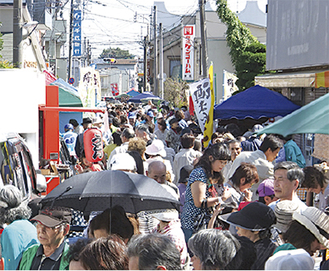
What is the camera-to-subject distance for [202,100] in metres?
11.2

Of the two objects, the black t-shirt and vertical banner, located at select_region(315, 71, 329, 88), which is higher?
vertical banner, located at select_region(315, 71, 329, 88)

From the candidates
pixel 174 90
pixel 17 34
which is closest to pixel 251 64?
pixel 174 90

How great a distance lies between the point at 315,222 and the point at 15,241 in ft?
8.32

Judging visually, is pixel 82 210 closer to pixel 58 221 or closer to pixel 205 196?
pixel 58 221

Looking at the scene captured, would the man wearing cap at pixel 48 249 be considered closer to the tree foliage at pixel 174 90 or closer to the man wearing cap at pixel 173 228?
the man wearing cap at pixel 173 228

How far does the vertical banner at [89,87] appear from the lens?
19.1 m

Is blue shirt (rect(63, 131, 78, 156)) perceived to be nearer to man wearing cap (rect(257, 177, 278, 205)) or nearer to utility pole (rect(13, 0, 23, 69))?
utility pole (rect(13, 0, 23, 69))

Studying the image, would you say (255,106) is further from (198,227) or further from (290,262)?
(290,262)

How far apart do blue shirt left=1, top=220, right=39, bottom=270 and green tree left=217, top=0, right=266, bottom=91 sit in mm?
20629

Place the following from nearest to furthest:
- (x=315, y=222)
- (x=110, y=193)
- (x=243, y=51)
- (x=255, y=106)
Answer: (x=315, y=222) → (x=110, y=193) → (x=255, y=106) → (x=243, y=51)

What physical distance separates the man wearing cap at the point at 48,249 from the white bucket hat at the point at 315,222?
1.83 metres

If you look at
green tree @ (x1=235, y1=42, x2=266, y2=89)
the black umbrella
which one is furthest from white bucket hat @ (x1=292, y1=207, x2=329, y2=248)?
green tree @ (x1=235, y1=42, x2=266, y2=89)

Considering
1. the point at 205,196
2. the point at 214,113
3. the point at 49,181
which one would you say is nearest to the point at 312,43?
the point at 214,113

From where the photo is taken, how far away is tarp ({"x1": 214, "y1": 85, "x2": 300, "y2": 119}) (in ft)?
38.4
